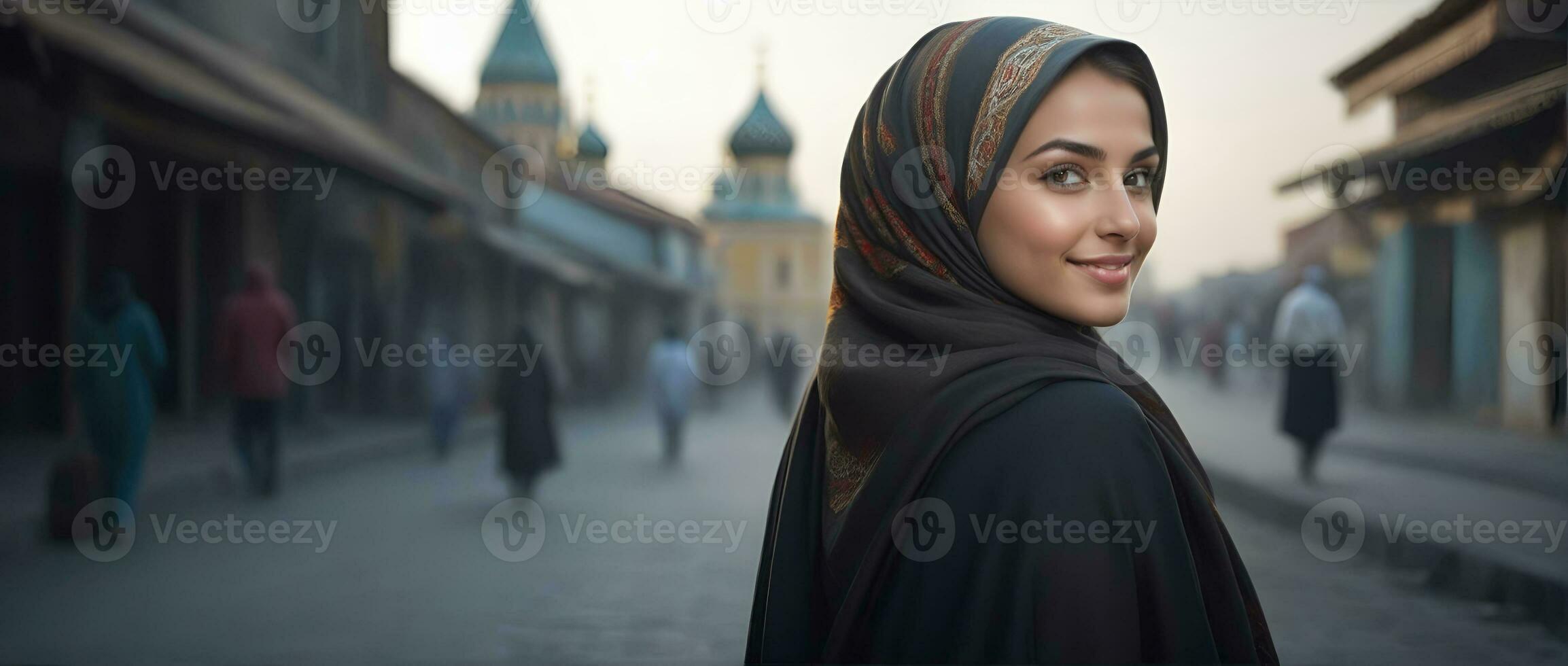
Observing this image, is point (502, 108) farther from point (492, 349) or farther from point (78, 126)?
point (78, 126)

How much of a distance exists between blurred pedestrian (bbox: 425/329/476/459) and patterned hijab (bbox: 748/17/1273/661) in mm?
11285

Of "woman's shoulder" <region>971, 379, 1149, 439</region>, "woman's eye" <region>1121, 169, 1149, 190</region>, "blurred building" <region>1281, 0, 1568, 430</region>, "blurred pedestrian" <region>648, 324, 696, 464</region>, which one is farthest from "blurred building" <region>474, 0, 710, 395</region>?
"woman's shoulder" <region>971, 379, 1149, 439</region>

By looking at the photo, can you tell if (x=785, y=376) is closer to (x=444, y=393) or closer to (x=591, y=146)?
(x=444, y=393)

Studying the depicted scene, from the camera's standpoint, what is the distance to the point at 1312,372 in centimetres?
905

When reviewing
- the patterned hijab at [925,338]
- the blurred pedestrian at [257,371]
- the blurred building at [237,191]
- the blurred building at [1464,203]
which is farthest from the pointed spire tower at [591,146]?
the patterned hijab at [925,338]

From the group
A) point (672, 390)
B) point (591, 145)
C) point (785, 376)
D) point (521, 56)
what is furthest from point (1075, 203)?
point (591, 145)

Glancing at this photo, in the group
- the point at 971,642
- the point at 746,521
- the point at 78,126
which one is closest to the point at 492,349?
the point at 78,126

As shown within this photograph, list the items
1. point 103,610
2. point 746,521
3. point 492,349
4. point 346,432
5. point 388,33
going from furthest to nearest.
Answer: point 492,349 → point 388,33 → point 346,432 → point 746,521 → point 103,610

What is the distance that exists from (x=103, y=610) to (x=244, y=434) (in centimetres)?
387

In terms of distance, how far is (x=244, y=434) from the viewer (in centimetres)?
877

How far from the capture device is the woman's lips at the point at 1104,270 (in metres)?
1.44

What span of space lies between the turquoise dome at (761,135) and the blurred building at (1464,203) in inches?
1458

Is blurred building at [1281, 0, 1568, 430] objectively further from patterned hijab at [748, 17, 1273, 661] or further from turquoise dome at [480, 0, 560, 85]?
turquoise dome at [480, 0, 560, 85]

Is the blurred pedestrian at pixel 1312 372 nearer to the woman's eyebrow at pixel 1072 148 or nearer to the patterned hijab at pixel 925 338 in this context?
the patterned hijab at pixel 925 338
